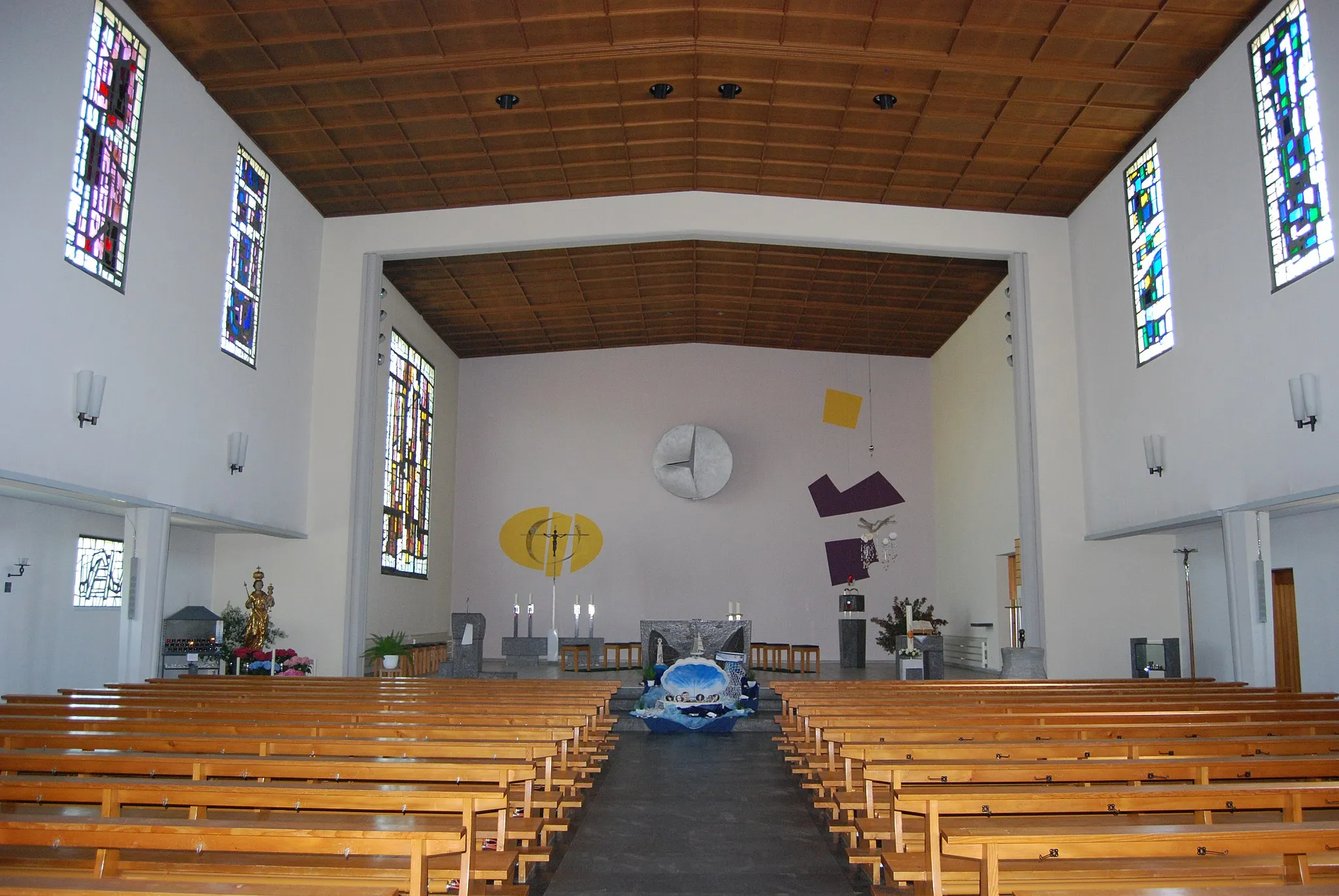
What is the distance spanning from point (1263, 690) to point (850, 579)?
998 centimetres

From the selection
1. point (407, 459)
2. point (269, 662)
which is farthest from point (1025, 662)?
point (407, 459)

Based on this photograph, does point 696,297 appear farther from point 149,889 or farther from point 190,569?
point 149,889

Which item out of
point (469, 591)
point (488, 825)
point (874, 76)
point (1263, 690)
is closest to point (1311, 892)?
point (488, 825)

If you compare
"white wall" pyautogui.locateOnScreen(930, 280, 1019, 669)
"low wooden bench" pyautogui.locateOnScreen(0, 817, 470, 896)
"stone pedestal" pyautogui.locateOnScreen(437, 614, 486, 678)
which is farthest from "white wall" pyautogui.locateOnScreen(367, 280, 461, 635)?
"low wooden bench" pyautogui.locateOnScreen(0, 817, 470, 896)

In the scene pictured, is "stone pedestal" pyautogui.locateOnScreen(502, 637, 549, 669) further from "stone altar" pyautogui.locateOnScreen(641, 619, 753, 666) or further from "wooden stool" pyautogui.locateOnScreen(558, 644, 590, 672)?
"stone altar" pyautogui.locateOnScreen(641, 619, 753, 666)

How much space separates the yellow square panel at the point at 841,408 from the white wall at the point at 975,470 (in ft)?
4.55

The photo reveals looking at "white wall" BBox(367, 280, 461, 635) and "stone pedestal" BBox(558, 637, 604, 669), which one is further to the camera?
"stone pedestal" BBox(558, 637, 604, 669)

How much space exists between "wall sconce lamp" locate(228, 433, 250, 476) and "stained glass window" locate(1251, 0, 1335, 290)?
30.5 ft

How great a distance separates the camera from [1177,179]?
31.1ft

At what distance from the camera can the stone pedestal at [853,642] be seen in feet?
51.5

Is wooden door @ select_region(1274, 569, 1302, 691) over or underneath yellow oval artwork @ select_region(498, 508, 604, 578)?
underneath

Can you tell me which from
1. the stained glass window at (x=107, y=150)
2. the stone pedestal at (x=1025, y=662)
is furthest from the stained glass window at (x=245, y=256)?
the stone pedestal at (x=1025, y=662)

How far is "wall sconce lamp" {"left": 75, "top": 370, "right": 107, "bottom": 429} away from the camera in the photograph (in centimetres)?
741

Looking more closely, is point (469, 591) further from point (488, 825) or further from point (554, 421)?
point (488, 825)
